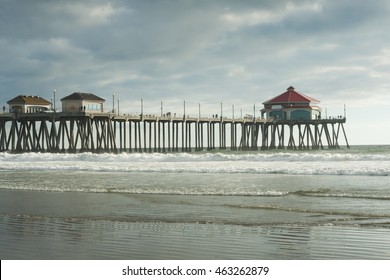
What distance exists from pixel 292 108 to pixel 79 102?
34156 millimetres

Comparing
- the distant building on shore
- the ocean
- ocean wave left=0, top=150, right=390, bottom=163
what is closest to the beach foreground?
the ocean

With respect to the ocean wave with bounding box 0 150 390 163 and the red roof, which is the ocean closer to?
the ocean wave with bounding box 0 150 390 163

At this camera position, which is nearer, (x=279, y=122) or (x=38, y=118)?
(x=38, y=118)

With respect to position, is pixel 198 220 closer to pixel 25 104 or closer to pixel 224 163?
pixel 224 163

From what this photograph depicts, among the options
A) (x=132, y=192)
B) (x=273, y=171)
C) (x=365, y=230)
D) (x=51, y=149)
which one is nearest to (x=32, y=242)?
(x=365, y=230)

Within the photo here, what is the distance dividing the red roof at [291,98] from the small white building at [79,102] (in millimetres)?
31961

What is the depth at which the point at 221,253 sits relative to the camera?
24.0 ft

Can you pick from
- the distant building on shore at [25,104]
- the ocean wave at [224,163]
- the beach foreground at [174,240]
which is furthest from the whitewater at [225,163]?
the beach foreground at [174,240]

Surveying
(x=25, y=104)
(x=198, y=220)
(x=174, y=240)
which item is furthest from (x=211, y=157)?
(x=174, y=240)

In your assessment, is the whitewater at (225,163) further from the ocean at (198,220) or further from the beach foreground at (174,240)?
the beach foreground at (174,240)

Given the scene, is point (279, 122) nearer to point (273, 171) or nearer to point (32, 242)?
point (273, 171)

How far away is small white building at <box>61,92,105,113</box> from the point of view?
163 feet

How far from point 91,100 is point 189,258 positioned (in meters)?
45.0

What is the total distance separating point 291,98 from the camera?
7500 cm
